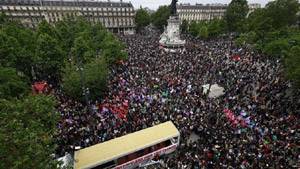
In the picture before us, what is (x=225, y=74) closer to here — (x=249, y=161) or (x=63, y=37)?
(x=249, y=161)

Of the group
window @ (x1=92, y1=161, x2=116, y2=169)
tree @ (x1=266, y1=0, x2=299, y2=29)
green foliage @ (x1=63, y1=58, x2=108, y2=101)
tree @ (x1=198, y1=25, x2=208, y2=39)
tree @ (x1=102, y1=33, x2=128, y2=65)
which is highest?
tree @ (x1=266, y1=0, x2=299, y2=29)

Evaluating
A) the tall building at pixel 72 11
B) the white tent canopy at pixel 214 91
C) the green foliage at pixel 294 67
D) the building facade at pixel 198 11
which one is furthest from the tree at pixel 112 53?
the building facade at pixel 198 11

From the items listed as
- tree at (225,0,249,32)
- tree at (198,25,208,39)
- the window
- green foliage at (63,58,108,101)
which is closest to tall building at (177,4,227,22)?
tree at (225,0,249,32)

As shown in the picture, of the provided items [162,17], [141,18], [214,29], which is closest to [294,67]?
[214,29]

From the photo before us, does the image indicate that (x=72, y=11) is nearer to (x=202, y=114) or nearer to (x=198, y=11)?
(x=198, y=11)

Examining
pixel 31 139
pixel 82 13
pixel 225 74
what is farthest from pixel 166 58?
pixel 82 13

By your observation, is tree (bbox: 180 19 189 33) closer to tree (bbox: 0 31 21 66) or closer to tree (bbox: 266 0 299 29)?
tree (bbox: 266 0 299 29)
